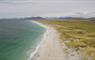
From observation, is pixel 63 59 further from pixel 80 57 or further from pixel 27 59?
pixel 27 59

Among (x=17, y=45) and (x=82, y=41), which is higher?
(x=82, y=41)

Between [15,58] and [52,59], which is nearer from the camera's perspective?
[52,59]

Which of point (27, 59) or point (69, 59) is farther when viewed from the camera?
point (27, 59)

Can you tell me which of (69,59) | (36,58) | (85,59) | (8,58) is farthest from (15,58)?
(85,59)

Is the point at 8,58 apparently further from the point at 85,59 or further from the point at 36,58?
the point at 85,59

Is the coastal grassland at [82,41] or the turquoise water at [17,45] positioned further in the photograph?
the turquoise water at [17,45]

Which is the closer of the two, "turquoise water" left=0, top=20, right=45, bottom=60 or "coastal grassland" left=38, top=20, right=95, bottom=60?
"coastal grassland" left=38, top=20, right=95, bottom=60

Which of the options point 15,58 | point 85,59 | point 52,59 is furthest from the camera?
point 15,58

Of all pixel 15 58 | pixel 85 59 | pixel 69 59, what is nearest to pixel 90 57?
pixel 85 59

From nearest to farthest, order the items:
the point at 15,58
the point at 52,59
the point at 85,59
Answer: the point at 85,59, the point at 52,59, the point at 15,58
